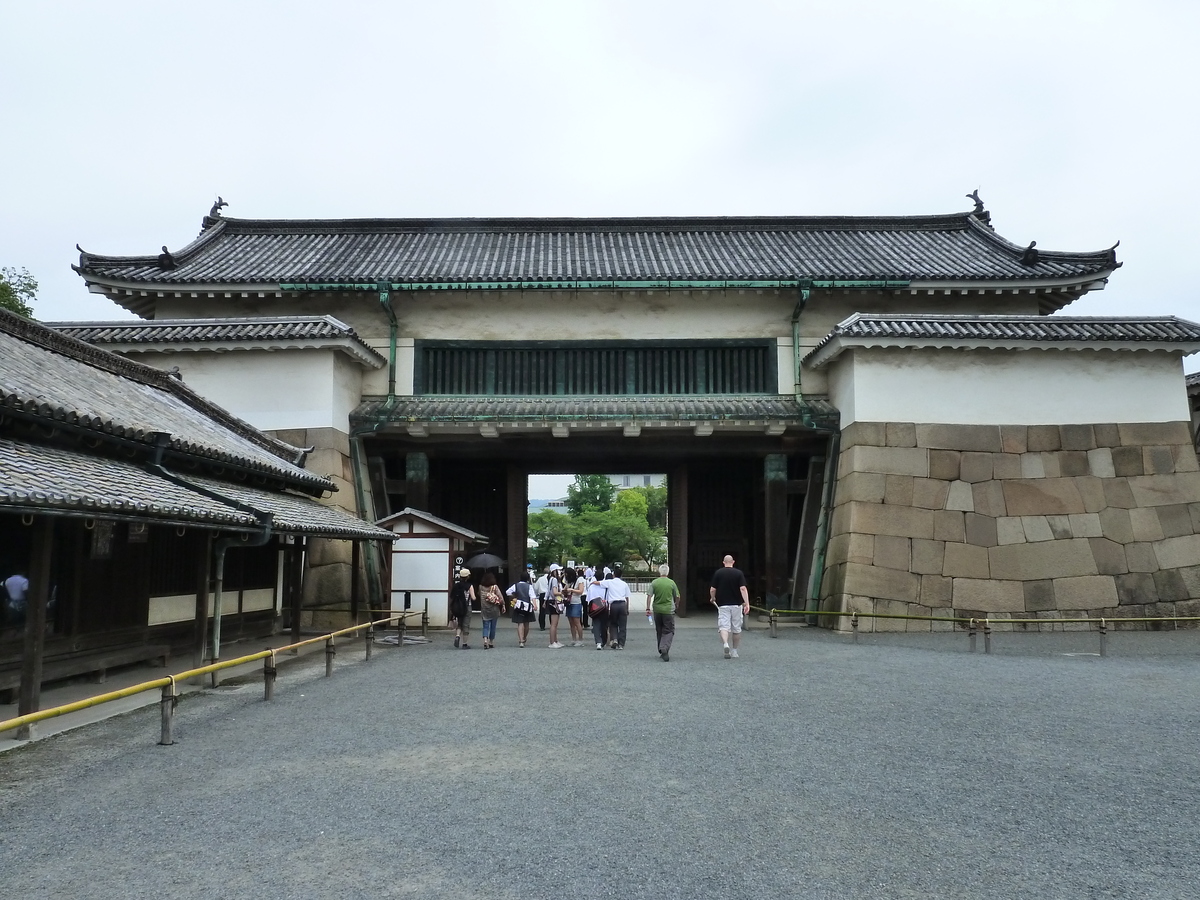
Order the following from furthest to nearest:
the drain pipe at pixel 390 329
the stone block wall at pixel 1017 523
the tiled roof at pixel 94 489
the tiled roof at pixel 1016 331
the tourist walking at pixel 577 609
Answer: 1. the drain pipe at pixel 390 329
2. the tiled roof at pixel 1016 331
3. the stone block wall at pixel 1017 523
4. the tourist walking at pixel 577 609
5. the tiled roof at pixel 94 489

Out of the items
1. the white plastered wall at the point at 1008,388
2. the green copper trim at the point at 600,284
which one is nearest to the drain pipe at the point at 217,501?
the green copper trim at the point at 600,284

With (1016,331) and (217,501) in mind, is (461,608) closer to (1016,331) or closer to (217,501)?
(217,501)

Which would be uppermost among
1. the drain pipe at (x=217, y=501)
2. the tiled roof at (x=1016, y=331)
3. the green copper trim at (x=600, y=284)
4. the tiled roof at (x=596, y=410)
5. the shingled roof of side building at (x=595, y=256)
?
the shingled roof of side building at (x=595, y=256)

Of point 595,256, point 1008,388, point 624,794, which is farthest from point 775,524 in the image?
point 624,794

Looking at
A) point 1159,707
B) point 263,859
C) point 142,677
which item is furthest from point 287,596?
point 1159,707

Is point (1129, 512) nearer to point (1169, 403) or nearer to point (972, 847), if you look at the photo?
point (1169, 403)

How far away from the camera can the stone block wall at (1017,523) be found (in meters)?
16.0

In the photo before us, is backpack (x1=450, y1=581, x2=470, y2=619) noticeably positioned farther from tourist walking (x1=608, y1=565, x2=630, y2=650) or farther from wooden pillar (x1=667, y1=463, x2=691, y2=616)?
wooden pillar (x1=667, y1=463, x2=691, y2=616)

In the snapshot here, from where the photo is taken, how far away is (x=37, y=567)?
706cm

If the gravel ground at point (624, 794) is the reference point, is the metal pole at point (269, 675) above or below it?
above

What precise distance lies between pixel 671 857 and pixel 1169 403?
57.0ft

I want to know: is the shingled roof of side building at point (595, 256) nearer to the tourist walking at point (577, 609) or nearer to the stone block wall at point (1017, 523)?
the stone block wall at point (1017, 523)

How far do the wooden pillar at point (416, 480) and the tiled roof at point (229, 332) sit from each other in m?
2.89

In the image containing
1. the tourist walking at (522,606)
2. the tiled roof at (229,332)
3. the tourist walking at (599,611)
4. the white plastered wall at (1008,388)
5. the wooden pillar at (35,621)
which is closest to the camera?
the wooden pillar at (35,621)
